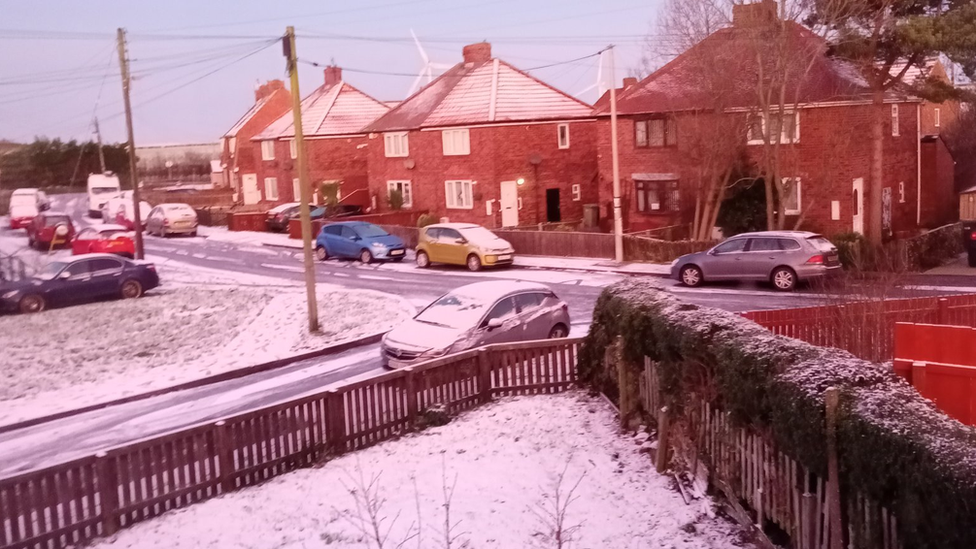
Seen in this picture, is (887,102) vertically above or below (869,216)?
above

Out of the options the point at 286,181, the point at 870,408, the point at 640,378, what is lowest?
the point at 640,378

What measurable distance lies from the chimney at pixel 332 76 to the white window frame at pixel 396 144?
1595 cm

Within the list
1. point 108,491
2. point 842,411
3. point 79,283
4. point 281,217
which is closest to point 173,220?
point 281,217

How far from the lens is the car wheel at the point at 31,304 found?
25734mm

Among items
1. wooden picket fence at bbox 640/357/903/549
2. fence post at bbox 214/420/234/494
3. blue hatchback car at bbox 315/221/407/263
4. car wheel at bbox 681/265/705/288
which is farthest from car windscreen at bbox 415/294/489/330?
blue hatchback car at bbox 315/221/407/263

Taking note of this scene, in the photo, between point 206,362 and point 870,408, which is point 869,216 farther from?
point 870,408

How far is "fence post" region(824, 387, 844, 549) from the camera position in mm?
6508

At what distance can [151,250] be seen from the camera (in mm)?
42469

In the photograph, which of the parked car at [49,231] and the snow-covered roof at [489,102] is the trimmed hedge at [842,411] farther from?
the parked car at [49,231]

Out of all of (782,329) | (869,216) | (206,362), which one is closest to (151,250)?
(206,362)

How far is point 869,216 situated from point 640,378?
22.9 m

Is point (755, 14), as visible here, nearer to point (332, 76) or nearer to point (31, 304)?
point (31, 304)

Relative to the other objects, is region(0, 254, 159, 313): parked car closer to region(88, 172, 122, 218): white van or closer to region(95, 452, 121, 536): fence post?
region(95, 452, 121, 536): fence post

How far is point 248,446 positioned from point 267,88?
2764 inches
